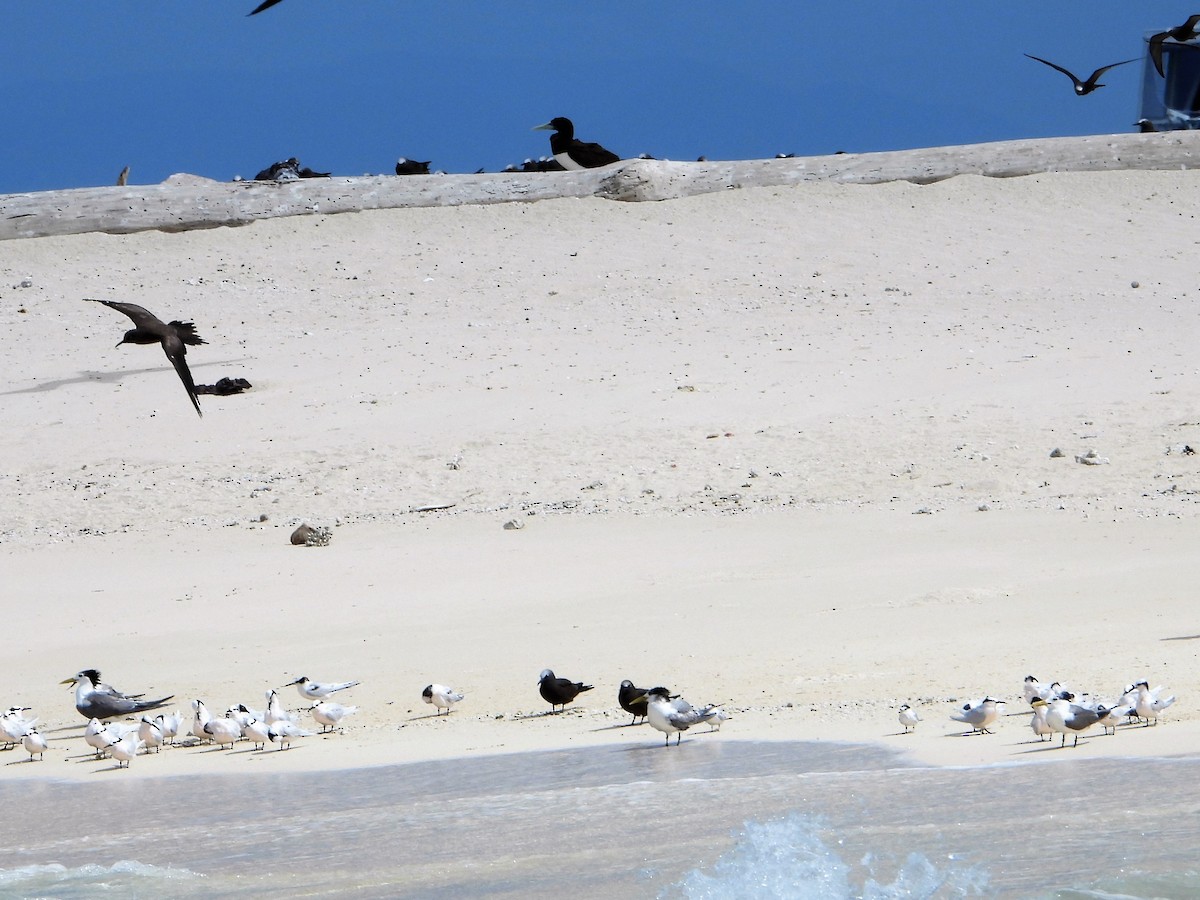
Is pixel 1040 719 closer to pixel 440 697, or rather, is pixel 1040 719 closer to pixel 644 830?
pixel 644 830

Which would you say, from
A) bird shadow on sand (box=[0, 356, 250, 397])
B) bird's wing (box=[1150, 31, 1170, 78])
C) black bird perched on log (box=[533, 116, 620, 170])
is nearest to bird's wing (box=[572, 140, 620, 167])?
black bird perched on log (box=[533, 116, 620, 170])

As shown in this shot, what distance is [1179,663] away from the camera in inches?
284

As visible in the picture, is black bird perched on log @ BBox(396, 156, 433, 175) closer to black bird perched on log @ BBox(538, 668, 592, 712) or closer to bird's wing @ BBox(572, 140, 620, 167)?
bird's wing @ BBox(572, 140, 620, 167)

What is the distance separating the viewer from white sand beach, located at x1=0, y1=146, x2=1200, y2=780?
7789mm

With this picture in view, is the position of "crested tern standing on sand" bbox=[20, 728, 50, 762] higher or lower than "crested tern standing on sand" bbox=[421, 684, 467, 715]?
lower

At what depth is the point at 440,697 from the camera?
7.32 metres

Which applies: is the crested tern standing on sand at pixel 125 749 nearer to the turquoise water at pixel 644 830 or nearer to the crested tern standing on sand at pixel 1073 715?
the turquoise water at pixel 644 830

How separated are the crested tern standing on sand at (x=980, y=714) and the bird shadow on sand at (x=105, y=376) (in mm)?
10605

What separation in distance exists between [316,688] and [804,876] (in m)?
2.76

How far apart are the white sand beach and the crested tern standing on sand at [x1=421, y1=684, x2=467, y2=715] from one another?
0.24 feet

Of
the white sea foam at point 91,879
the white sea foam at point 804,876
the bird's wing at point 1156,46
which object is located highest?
the bird's wing at point 1156,46

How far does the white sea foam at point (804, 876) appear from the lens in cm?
538

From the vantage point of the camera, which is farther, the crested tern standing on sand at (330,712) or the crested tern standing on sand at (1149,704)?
the crested tern standing on sand at (330,712)

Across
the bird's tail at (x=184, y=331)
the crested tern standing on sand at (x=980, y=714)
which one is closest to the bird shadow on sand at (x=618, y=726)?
the crested tern standing on sand at (x=980, y=714)
